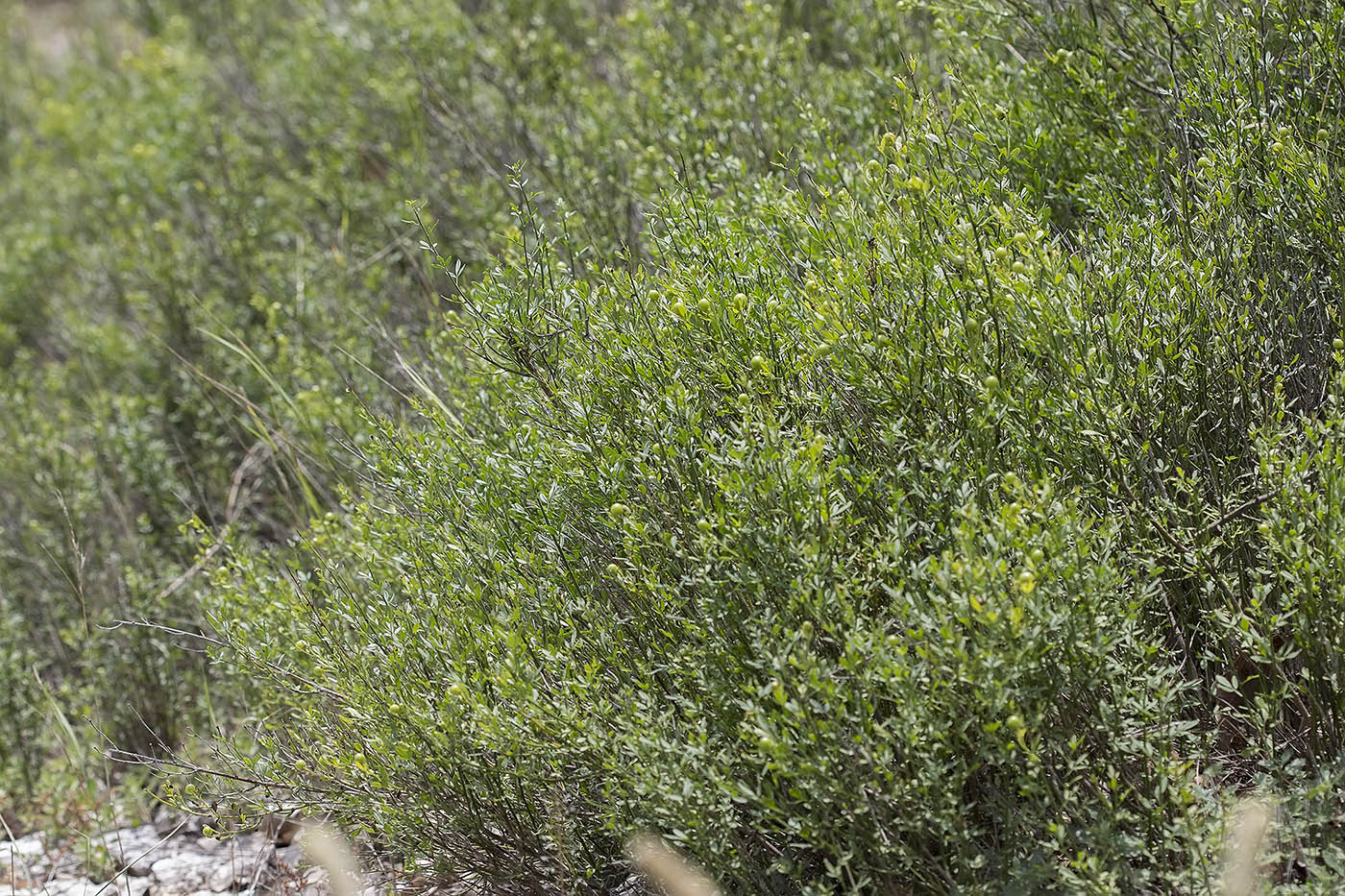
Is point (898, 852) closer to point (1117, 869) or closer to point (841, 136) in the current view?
point (1117, 869)

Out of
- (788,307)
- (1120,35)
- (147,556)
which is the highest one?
(1120,35)

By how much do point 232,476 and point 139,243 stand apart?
166 centimetres

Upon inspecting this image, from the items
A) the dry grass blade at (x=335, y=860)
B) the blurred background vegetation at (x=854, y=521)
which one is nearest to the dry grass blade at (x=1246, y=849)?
the blurred background vegetation at (x=854, y=521)

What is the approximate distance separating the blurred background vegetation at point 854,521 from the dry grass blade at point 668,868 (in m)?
0.05

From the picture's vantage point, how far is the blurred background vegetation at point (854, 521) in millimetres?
2170

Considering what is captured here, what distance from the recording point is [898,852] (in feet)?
7.25

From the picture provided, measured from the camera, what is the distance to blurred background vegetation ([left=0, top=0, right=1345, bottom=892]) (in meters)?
2.17

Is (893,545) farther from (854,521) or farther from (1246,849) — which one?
(1246,849)

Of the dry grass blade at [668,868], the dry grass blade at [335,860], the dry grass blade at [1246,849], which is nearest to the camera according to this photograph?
the dry grass blade at [1246,849]

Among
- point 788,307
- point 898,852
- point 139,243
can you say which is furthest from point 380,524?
point 139,243

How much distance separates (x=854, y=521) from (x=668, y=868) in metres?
0.78

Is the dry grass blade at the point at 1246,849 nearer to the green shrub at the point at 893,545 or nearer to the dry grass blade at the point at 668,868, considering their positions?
the green shrub at the point at 893,545

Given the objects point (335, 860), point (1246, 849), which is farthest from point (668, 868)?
point (1246, 849)

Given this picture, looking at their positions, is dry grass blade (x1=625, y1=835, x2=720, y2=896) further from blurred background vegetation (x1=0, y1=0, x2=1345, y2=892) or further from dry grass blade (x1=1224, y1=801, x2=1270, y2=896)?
dry grass blade (x1=1224, y1=801, x2=1270, y2=896)
